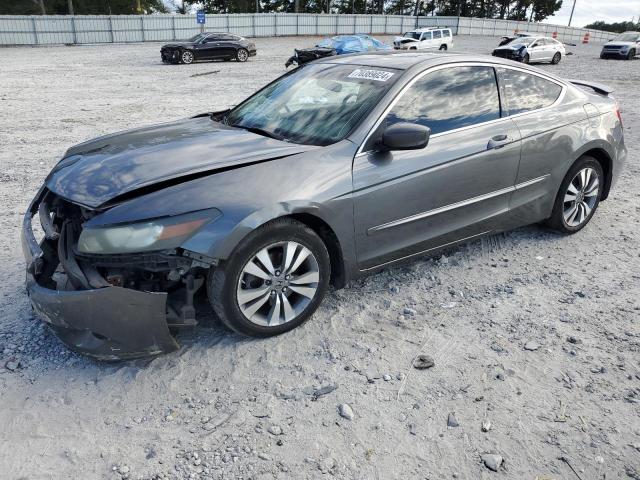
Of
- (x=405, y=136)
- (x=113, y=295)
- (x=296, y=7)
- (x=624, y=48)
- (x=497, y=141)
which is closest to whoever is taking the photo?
(x=113, y=295)

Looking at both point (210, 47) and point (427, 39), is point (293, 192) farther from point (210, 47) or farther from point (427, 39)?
point (427, 39)

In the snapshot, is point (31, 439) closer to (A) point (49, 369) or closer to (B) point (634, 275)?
(A) point (49, 369)

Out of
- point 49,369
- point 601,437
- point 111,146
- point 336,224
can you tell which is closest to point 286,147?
point 336,224

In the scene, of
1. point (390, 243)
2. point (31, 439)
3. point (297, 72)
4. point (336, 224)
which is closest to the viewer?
point (31, 439)

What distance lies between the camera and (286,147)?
135 inches

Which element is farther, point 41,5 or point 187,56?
point 41,5

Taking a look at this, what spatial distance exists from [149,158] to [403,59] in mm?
1986

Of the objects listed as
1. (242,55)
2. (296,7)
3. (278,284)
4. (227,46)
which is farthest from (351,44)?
(296,7)

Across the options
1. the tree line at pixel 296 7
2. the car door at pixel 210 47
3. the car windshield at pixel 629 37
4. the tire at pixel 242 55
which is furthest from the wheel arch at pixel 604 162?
the tree line at pixel 296 7

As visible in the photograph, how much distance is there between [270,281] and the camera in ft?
10.5

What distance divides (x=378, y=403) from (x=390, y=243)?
1164 mm

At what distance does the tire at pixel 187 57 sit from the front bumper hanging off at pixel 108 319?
22.7 meters

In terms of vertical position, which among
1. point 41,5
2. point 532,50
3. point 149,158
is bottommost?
point 532,50

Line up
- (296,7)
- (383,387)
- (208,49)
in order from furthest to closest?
(296,7), (208,49), (383,387)
